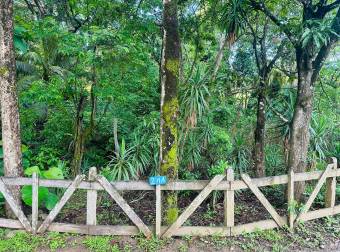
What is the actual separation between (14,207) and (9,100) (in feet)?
5.66

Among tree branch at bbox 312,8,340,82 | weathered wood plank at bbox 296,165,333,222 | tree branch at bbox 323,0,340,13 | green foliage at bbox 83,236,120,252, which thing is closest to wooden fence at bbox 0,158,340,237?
green foliage at bbox 83,236,120,252

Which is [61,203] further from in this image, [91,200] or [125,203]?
[125,203]

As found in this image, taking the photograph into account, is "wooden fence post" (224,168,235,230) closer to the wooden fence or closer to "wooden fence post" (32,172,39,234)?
the wooden fence

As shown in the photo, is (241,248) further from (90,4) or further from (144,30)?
(90,4)

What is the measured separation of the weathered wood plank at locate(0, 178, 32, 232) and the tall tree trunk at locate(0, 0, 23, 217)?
31 centimetres

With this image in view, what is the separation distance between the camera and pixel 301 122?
6430 millimetres

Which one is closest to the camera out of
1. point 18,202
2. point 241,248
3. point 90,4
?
point 241,248

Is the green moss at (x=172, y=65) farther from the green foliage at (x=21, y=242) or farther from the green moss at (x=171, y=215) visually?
the green foliage at (x=21, y=242)

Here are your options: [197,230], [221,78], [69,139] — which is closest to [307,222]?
[197,230]

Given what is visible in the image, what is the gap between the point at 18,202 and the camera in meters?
5.38

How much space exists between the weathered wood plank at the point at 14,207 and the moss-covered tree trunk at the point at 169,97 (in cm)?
224

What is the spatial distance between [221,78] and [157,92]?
1.62m

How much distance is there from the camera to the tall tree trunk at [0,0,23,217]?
503 cm

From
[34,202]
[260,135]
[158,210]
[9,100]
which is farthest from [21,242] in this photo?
[260,135]
